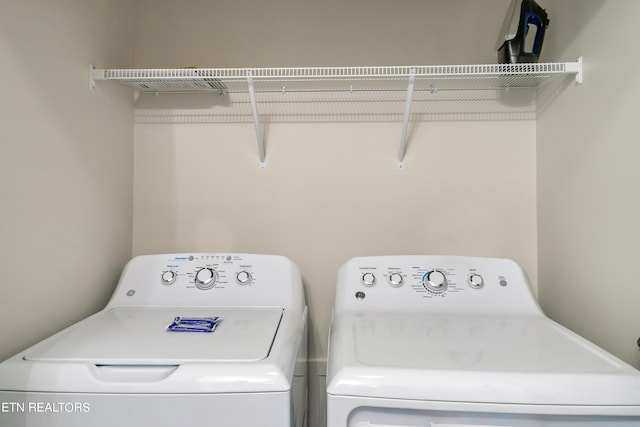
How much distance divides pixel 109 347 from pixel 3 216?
17.1 inches

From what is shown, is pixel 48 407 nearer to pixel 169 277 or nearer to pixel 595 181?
pixel 169 277

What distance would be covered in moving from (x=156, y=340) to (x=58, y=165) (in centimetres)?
64

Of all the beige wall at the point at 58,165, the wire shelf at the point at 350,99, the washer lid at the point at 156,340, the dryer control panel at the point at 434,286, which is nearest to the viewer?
the washer lid at the point at 156,340

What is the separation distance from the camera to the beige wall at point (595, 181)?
38.5 inches

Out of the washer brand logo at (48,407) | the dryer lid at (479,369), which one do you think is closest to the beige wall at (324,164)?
the dryer lid at (479,369)

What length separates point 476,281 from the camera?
1.24 meters

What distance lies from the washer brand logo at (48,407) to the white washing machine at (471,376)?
1.66 feet

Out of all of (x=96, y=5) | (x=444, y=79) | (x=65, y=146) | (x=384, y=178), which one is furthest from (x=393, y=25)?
(x=65, y=146)

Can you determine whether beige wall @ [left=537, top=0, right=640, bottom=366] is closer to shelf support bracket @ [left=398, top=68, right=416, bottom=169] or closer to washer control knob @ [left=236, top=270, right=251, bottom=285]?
shelf support bracket @ [left=398, top=68, right=416, bottom=169]

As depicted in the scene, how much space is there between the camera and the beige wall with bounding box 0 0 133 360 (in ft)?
3.11

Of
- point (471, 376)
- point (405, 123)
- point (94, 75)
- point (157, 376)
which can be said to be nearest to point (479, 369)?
point (471, 376)

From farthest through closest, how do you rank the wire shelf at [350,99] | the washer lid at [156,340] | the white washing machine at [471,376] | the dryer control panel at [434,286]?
the wire shelf at [350,99] < the dryer control panel at [434,286] < the washer lid at [156,340] < the white washing machine at [471,376]

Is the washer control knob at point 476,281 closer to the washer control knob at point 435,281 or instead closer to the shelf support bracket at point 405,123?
the washer control knob at point 435,281

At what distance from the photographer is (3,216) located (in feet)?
3.03
